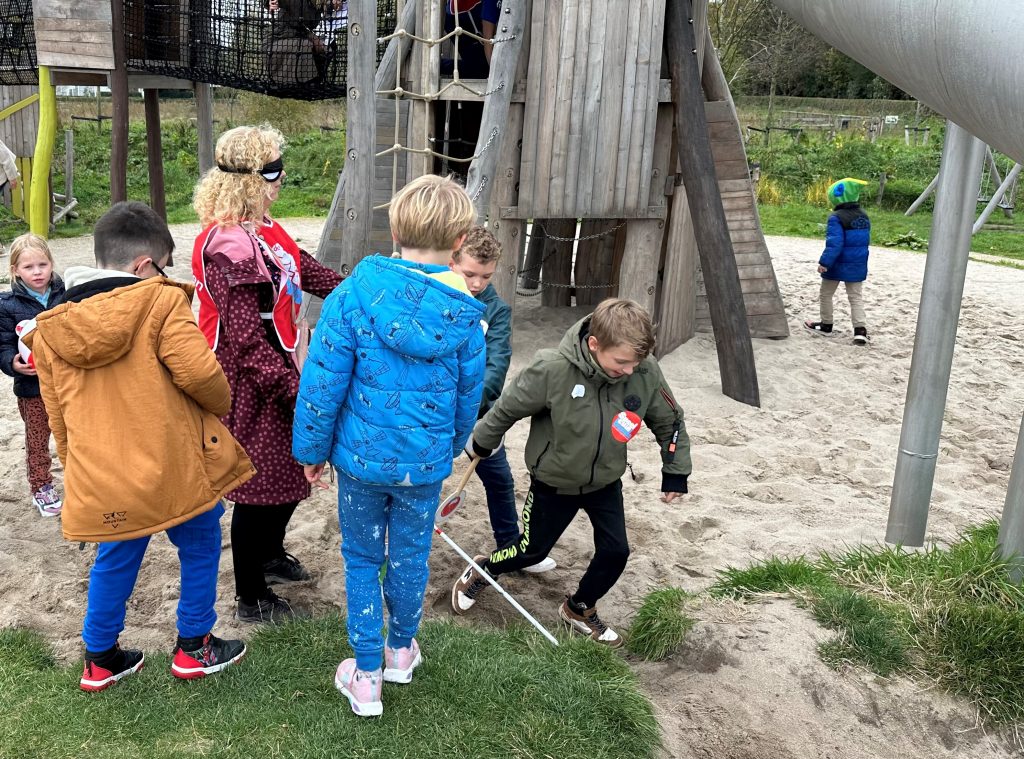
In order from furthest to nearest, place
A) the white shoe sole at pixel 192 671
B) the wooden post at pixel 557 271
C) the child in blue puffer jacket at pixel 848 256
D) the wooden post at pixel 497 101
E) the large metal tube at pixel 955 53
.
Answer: the wooden post at pixel 557 271
the child in blue puffer jacket at pixel 848 256
the wooden post at pixel 497 101
the white shoe sole at pixel 192 671
the large metal tube at pixel 955 53

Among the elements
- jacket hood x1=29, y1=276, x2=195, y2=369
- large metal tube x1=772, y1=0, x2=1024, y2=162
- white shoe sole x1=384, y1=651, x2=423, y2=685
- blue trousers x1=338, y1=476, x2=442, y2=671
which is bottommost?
white shoe sole x1=384, y1=651, x2=423, y2=685

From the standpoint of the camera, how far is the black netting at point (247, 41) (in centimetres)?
814

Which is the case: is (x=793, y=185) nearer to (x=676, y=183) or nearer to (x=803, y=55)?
(x=676, y=183)

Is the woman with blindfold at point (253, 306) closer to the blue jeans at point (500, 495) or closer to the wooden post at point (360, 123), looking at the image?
the blue jeans at point (500, 495)

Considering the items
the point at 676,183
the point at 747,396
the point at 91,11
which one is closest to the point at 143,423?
the point at 747,396

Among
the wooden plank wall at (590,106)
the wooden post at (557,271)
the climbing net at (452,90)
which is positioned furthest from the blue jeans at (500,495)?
the wooden post at (557,271)

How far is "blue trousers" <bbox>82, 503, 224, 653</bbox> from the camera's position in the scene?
269cm

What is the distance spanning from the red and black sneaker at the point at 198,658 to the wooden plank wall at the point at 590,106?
13.4 ft

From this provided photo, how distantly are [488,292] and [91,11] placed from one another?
18.2 feet

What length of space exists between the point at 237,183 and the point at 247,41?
19.3 ft

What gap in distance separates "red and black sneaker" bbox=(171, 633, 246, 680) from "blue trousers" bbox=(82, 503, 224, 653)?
0.10 ft

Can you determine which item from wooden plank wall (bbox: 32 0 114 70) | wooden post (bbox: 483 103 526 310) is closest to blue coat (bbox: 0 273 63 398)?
wooden post (bbox: 483 103 526 310)

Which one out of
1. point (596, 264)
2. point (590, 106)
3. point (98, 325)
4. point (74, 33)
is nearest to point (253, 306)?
point (98, 325)

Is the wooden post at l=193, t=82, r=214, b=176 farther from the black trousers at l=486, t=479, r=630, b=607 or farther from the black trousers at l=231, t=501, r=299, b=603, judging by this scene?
the black trousers at l=486, t=479, r=630, b=607
